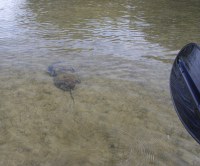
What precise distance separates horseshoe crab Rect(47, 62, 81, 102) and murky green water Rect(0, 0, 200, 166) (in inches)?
6.1

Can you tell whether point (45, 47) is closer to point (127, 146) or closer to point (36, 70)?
point (36, 70)

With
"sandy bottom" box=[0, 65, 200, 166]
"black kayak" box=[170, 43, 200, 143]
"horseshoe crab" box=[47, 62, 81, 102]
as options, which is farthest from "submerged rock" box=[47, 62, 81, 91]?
"black kayak" box=[170, 43, 200, 143]

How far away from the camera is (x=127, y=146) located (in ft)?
14.9

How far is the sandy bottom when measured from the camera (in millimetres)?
4285

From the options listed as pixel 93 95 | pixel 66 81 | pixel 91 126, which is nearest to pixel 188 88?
pixel 91 126

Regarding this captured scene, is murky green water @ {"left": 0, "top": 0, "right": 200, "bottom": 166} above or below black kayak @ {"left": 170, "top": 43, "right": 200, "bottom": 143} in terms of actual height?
below

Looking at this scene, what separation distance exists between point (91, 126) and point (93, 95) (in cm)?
127

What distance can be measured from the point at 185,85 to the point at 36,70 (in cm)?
508

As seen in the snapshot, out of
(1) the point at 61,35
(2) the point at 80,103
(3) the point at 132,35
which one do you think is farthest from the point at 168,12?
(2) the point at 80,103

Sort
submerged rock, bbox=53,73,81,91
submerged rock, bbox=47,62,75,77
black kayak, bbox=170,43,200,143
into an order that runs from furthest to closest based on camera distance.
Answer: submerged rock, bbox=47,62,75,77 → submerged rock, bbox=53,73,81,91 → black kayak, bbox=170,43,200,143

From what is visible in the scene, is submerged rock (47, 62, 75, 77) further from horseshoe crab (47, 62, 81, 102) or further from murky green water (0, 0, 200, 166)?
murky green water (0, 0, 200, 166)

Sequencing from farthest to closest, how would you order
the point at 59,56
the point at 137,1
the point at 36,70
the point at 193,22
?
the point at 137,1 < the point at 193,22 < the point at 59,56 < the point at 36,70

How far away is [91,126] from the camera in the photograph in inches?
199

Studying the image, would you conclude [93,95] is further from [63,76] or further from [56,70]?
[56,70]
